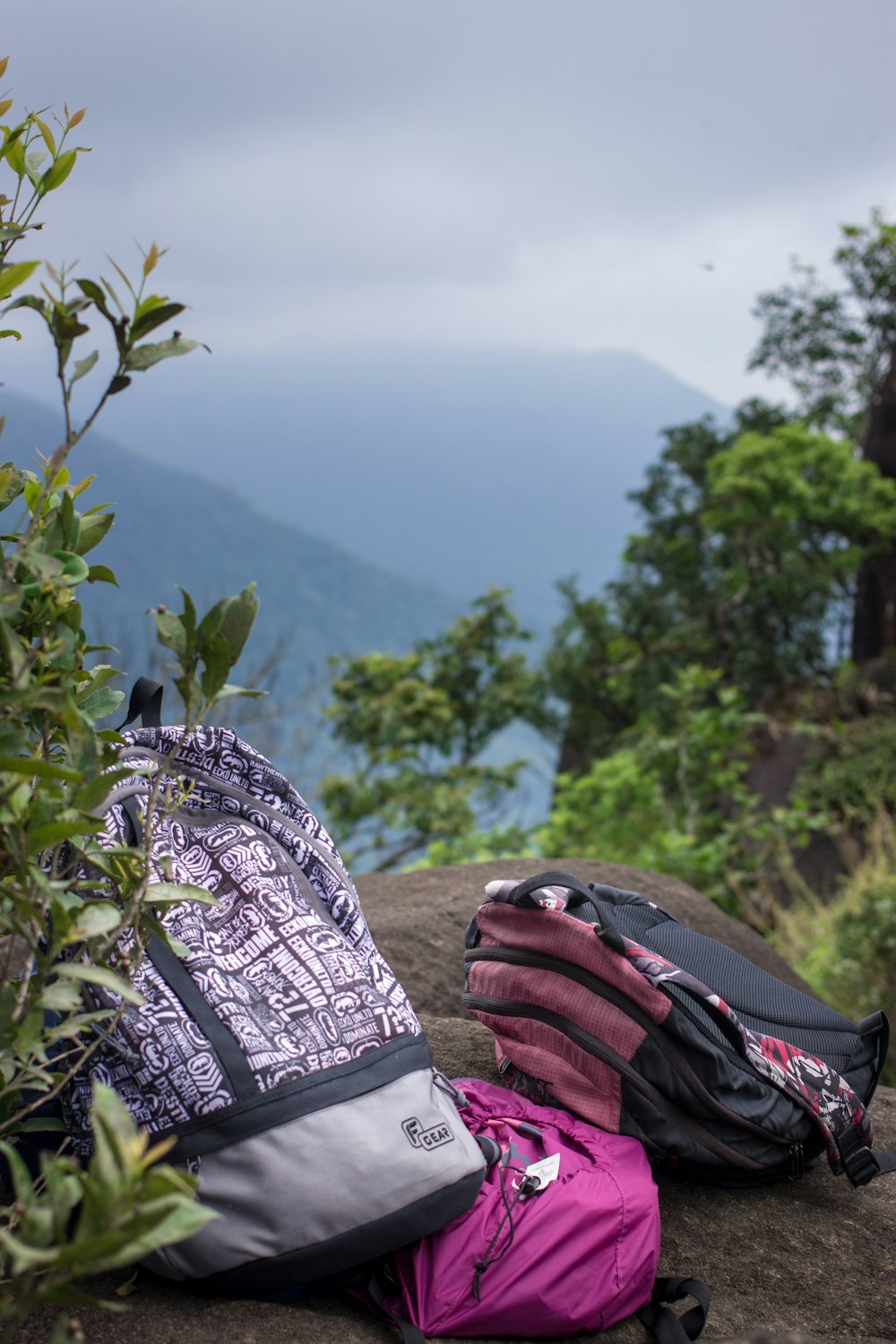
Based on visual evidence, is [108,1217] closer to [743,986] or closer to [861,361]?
[743,986]

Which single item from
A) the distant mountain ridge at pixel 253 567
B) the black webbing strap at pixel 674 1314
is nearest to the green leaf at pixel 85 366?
Result: the black webbing strap at pixel 674 1314

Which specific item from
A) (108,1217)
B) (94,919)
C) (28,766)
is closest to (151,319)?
(28,766)

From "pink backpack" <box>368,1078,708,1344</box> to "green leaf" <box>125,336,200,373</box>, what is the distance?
126 centimetres

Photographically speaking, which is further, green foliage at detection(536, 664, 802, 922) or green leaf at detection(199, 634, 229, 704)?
green foliage at detection(536, 664, 802, 922)

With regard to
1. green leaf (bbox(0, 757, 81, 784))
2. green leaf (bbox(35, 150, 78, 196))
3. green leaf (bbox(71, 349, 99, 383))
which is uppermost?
green leaf (bbox(35, 150, 78, 196))

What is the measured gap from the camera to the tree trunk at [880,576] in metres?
11.0

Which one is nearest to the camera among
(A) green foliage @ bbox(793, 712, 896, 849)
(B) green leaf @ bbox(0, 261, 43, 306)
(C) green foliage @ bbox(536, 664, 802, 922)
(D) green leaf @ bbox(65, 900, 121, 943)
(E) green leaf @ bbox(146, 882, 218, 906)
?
(B) green leaf @ bbox(0, 261, 43, 306)

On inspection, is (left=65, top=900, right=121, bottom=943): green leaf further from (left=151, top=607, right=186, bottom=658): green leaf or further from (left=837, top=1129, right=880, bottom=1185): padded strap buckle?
(left=837, top=1129, right=880, bottom=1185): padded strap buckle

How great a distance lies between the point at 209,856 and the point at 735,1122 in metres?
1.03

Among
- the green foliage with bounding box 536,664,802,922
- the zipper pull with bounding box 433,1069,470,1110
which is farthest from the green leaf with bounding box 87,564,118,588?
the green foliage with bounding box 536,664,802,922

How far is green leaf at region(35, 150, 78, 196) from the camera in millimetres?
1371

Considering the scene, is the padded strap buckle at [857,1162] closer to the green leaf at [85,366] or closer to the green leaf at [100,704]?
the green leaf at [100,704]

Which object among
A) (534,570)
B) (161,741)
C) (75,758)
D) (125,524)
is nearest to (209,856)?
(161,741)

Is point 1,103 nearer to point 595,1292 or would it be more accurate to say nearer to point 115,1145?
point 115,1145
